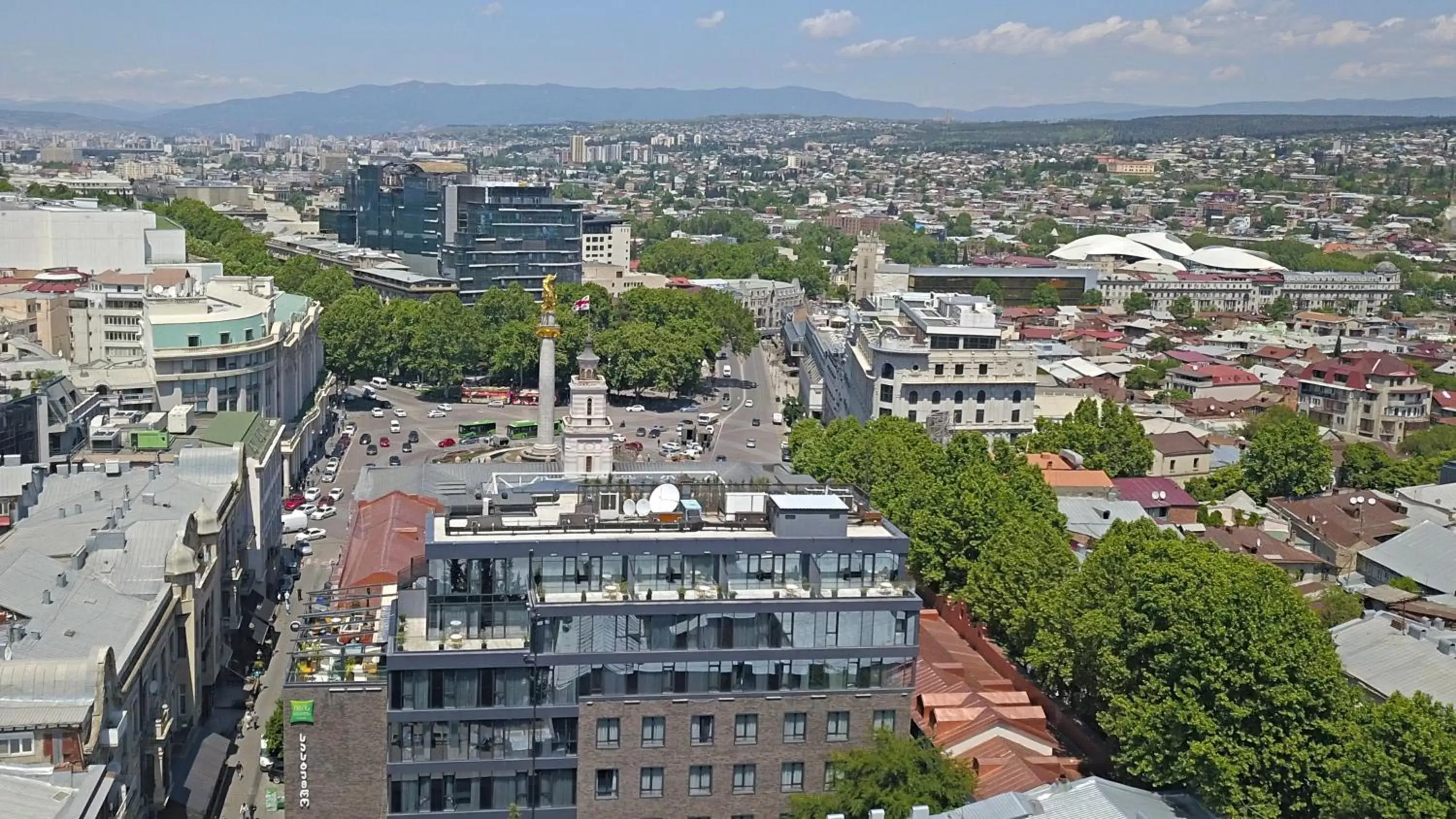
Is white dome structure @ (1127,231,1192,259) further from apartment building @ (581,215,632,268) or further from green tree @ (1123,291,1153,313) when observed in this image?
apartment building @ (581,215,632,268)

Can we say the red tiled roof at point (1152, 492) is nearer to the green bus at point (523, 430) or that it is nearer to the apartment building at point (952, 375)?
the apartment building at point (952, 375)

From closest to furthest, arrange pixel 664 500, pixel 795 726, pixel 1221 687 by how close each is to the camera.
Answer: pixel 795 726, pixel 1221 687, pixel 664 500

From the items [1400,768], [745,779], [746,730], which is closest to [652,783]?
[745,779]

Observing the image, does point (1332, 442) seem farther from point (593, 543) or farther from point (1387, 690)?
point (593, 543)

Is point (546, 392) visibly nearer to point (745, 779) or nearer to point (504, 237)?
point (745, 779)

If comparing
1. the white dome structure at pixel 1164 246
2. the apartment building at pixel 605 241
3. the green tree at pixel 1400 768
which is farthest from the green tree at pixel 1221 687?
the white dome structure at pixel 1164 246

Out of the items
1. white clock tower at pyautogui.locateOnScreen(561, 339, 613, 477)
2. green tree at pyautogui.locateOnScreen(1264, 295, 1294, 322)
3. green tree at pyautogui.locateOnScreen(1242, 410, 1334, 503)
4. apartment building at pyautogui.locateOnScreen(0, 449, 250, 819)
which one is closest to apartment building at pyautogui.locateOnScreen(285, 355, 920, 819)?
apartment building at pyautogui.locateOnScreen(0, 449, 250, 819)

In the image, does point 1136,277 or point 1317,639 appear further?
point 1136,277

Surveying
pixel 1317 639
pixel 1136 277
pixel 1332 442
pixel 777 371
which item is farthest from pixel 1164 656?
pixel 1136 277
